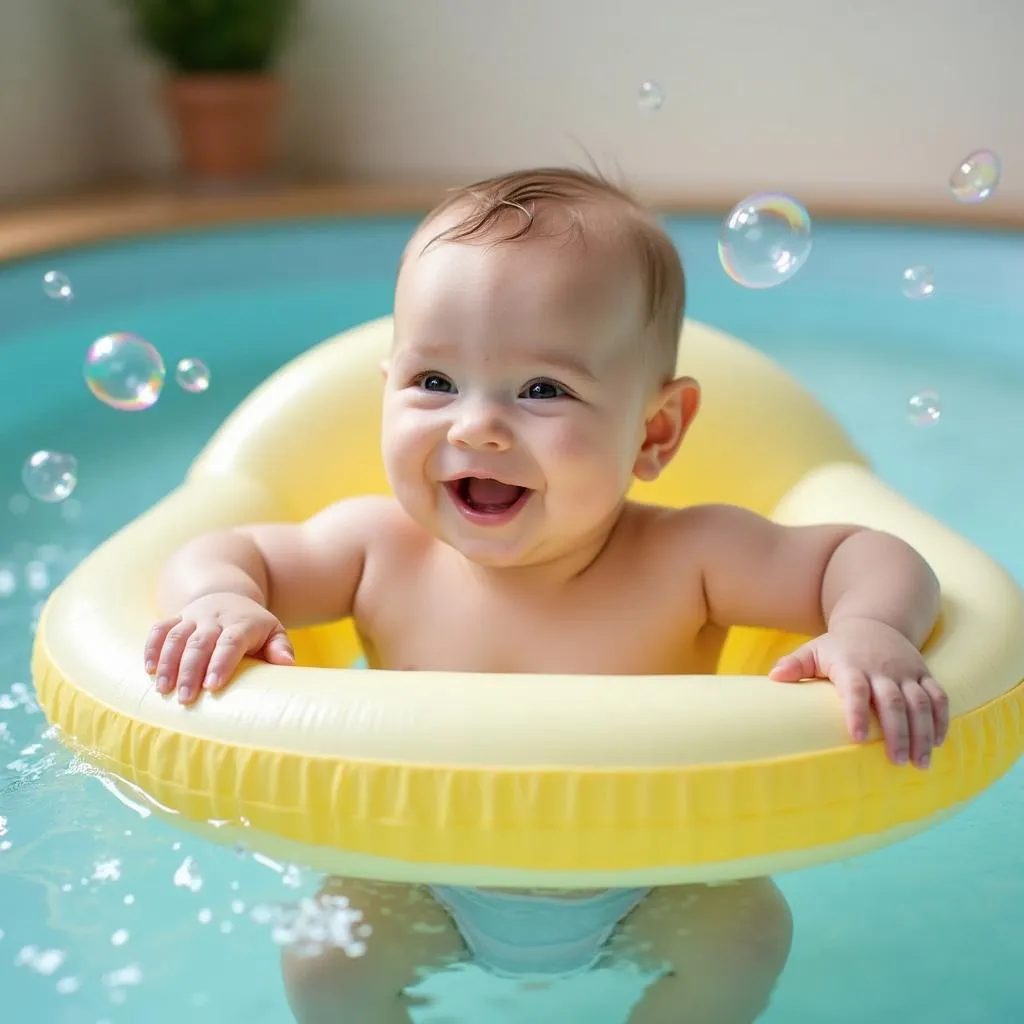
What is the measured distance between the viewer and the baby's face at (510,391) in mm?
1245

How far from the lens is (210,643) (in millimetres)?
1196

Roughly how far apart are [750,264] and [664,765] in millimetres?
820

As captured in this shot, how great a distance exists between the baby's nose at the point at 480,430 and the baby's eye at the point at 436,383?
0.16ft

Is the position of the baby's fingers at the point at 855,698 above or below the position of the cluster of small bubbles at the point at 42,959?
above

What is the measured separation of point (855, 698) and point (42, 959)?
0.78 meters

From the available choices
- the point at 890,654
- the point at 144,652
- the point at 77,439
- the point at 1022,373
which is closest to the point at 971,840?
the point at 890,654

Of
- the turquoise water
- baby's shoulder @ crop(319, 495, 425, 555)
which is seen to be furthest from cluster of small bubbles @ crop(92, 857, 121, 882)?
baby's shoulder @ crop(319, 495, 425, 555)

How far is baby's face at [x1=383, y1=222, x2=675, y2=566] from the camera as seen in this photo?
4.09 feet

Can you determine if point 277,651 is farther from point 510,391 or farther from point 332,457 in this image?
point 332,457

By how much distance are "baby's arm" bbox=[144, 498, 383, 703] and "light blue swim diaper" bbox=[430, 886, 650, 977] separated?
0.27 metres

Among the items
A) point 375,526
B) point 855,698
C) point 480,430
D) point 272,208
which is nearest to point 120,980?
point 375,526

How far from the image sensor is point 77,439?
3.21 metres

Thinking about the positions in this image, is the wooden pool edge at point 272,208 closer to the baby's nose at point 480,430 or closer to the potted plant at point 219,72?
the potted plant at point 219,72

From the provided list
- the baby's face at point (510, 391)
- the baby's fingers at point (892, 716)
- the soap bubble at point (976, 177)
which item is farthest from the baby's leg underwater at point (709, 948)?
the soap bubble at point (976, 177)
